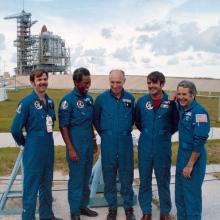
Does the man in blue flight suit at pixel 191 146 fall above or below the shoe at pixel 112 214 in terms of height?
above

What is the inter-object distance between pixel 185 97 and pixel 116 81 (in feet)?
2.95

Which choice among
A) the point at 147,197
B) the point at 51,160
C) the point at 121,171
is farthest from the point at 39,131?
the point at 147,197

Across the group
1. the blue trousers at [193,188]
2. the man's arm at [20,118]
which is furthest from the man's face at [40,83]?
the blue trousers at [193,188]

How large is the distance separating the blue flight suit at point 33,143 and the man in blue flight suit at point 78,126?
22cm

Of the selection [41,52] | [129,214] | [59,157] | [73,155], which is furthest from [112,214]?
[41,52]

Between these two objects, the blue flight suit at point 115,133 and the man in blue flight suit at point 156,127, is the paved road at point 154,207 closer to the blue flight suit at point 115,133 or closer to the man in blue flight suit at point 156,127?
the blue flight suit at point 115,133

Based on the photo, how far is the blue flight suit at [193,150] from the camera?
4219 millimetres

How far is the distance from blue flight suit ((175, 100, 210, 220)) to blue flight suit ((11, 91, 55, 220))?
1.43m

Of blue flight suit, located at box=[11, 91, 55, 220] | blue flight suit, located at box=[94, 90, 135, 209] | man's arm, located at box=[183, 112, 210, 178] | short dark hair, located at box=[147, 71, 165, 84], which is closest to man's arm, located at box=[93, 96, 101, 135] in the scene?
blue flight suit, located at box=[94, 90, 135, 209]

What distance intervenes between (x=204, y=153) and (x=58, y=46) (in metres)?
103

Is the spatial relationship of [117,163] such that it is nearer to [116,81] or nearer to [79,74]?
[116,81]

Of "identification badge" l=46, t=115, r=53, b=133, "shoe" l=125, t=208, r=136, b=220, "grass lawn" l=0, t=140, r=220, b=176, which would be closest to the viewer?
"identification badge" l=46, t=115, r=53, b=133

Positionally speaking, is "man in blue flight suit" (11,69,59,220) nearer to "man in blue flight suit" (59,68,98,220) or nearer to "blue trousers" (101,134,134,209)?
"man in blue flight suit" (59,68,98,220)

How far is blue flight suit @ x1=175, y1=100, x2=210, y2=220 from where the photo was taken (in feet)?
13.8
